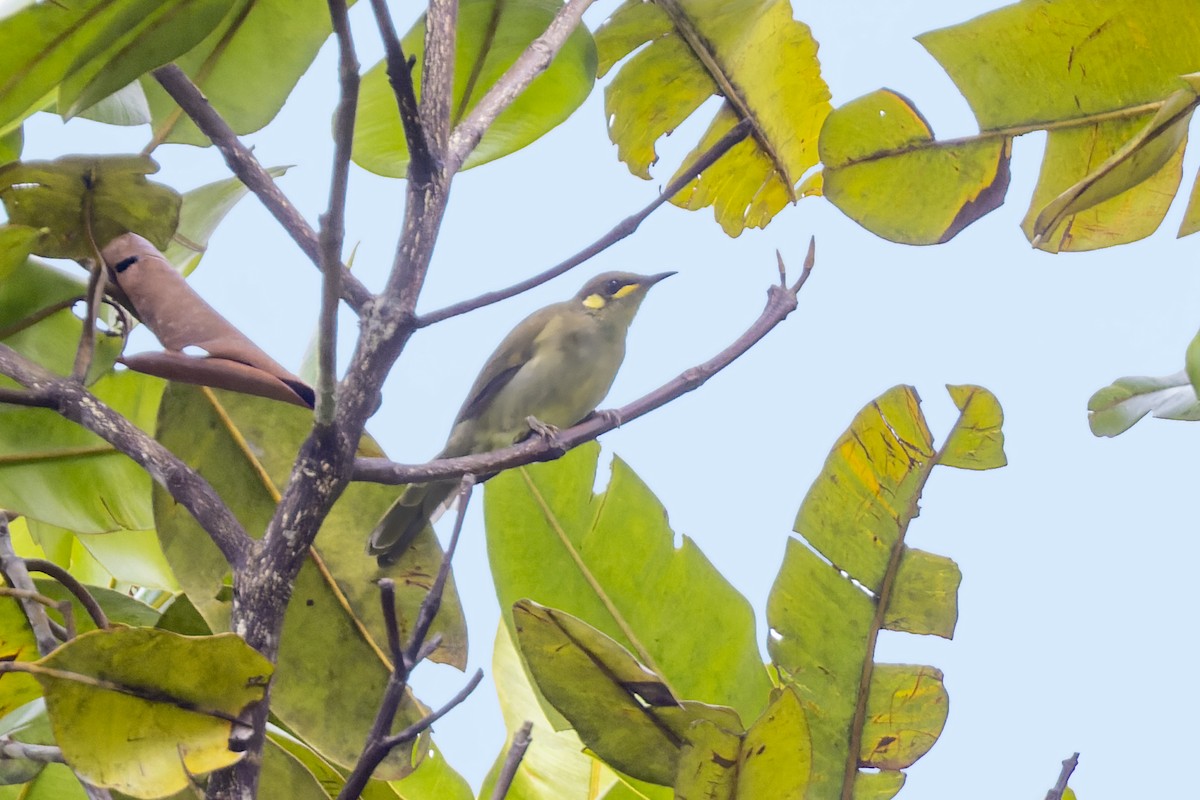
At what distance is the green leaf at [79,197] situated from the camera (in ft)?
4.01

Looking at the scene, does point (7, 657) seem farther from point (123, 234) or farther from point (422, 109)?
point (422, 109)

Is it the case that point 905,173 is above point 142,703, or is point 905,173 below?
above

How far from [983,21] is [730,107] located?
412 millimetres

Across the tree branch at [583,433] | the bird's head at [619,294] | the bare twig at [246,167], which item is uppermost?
the bird's head at [619,294]

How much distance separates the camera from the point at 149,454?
0.96 meters

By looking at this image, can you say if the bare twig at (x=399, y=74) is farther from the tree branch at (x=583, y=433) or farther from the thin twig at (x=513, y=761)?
the thin twig at (x=513, y=761)

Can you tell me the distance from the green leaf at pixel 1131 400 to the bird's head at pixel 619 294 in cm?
154

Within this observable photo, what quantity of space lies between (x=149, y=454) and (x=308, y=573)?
49 centimetres

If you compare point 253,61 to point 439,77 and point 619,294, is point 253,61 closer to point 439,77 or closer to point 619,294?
point 439,77

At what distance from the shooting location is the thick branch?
923 millimetres

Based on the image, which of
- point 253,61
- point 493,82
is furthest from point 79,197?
point 493,82

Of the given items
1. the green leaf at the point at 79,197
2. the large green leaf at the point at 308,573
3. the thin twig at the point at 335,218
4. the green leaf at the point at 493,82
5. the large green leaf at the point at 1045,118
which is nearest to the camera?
the thin twig at the point at 335,218

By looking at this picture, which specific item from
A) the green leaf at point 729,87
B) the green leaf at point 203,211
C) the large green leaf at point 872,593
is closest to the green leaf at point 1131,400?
the large green leaf at point 872,593

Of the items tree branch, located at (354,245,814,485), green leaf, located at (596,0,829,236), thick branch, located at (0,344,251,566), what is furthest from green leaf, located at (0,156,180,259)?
green leaf, located at (596,0,829,236)
